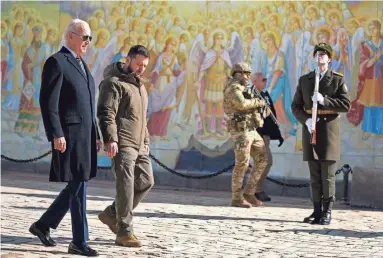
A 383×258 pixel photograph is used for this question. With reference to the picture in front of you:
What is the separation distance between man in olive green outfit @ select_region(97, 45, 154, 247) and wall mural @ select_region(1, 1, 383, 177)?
23.4ft

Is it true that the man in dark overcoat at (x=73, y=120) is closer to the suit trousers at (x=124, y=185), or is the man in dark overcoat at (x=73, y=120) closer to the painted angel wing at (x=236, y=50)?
the suit trousers at (x=124, y=185)

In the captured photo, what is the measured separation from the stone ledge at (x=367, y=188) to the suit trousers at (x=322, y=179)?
100 inches

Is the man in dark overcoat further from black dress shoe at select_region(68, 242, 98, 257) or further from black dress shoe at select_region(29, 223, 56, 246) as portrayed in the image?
black dress shoe at select_region(29, 223, 56, 246)

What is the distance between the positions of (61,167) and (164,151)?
31.0 feet

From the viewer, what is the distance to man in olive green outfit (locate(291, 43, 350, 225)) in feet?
32.9

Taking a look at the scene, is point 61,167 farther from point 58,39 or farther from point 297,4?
point 58,39

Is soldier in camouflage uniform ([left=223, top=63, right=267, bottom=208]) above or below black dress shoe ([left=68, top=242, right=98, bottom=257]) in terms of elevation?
above

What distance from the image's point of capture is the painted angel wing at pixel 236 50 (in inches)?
629

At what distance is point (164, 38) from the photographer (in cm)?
1694

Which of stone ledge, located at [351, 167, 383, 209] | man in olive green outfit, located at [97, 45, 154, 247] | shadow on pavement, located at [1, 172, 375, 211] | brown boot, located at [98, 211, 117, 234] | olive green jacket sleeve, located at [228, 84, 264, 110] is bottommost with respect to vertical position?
shadow on pavement, located at [1, 172, 375, 211]

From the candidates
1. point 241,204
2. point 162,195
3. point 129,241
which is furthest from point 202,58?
point 129,241

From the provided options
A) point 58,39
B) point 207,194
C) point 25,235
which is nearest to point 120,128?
point 25,235

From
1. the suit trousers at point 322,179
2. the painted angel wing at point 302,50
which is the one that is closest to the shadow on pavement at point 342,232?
the suit trousers at point 322,179

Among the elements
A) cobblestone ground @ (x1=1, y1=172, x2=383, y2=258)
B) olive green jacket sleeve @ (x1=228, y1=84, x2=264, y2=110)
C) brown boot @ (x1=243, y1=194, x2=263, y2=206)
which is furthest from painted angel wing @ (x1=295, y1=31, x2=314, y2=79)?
olive green jacket sleeve @ (x1=228, y1=84, x2=264, y2=110)
